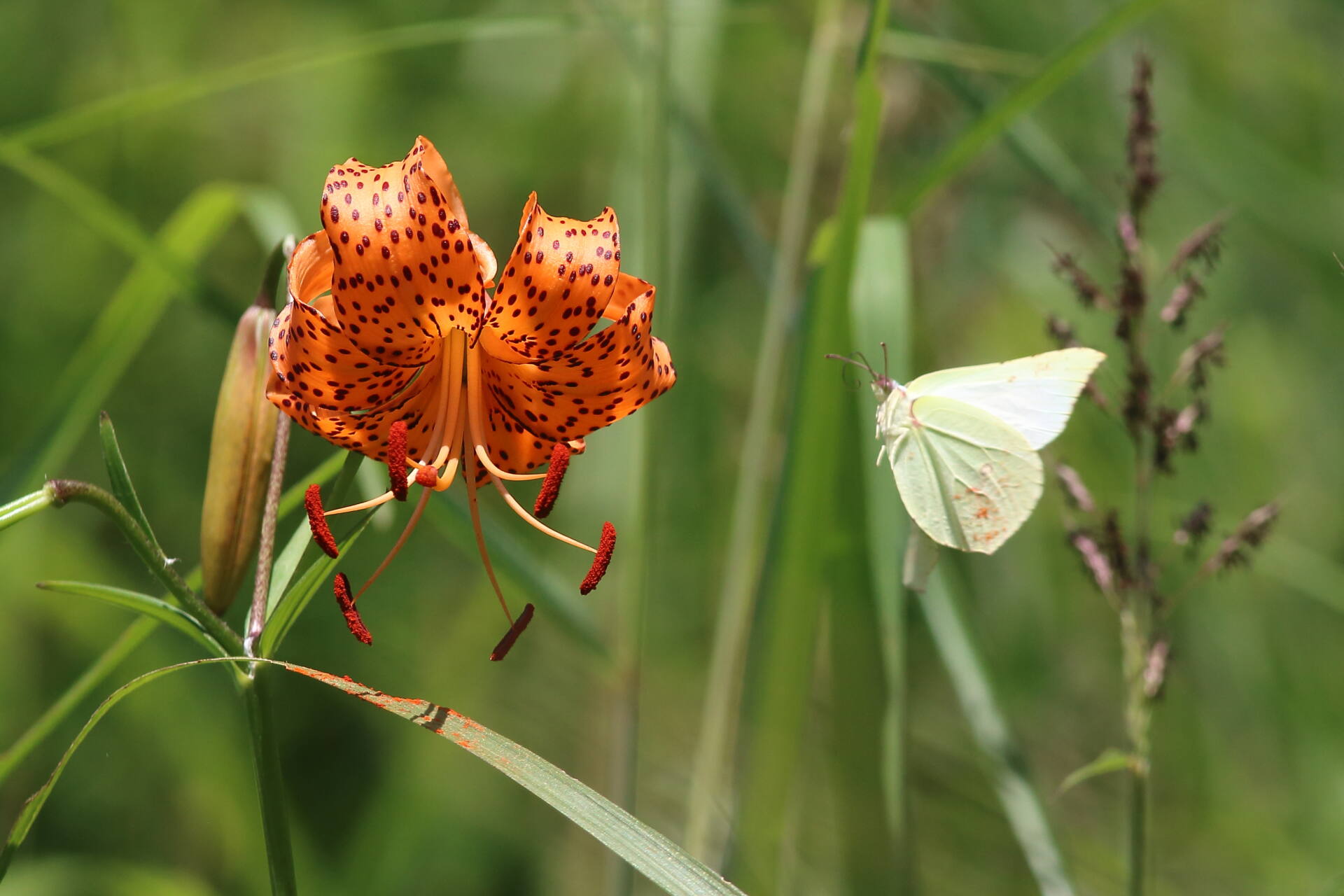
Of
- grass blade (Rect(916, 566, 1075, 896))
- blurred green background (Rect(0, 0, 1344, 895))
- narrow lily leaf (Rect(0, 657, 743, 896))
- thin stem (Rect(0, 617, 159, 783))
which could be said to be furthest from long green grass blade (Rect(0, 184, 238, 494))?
grass blade (Rect(916, 566, 1075, 896))

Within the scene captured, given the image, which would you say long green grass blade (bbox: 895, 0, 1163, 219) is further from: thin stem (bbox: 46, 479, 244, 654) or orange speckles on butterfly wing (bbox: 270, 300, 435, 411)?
thin stem (bbox: 46, 479, 244, 654)

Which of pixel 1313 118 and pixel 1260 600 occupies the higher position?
pixel 1313 118

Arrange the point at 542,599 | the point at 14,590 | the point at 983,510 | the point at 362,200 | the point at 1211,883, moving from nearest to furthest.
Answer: the point at 362,200, the point at 983,510, the point at 542,599, the point at 14,590, the point at 1211,883

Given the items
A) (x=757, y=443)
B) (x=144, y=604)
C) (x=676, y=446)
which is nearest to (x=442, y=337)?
(x=144, y=604)

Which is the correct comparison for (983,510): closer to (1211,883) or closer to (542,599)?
(542,599)

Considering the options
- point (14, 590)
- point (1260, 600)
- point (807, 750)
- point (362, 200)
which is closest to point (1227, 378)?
point (1260, 600)
